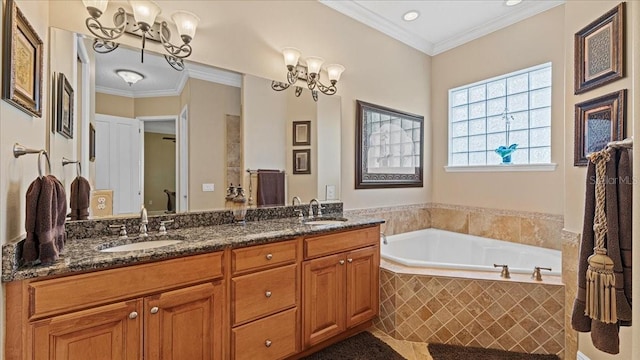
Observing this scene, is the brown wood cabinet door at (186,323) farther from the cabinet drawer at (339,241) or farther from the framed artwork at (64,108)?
the framed artwork at (64,108)

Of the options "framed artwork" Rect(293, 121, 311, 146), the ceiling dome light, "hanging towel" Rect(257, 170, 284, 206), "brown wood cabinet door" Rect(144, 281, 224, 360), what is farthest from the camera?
"framed artwork" Rect(293, 121, 311, 146)

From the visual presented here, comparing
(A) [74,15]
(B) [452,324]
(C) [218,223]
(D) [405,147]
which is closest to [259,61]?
(A) [74,15]

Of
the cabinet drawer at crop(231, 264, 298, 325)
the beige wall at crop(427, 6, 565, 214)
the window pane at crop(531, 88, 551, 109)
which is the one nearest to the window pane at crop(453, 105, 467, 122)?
the beige wall at crop(427, 6, 565, 214)

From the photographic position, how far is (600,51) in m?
1.76

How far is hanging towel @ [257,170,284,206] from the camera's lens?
245cm

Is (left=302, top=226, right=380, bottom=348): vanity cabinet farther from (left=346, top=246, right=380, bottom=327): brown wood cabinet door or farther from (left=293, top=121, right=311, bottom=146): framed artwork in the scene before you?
(left=293, top=121, right=311, bottom=146): framed artwork

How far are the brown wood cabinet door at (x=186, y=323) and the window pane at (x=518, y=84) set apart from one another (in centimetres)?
333

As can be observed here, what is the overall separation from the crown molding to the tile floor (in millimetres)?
2928

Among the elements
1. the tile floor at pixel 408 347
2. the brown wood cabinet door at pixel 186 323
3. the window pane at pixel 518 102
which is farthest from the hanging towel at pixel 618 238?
the window pane at pixel 518 102

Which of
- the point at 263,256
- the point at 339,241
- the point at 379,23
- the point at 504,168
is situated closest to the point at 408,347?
the point at 339,241

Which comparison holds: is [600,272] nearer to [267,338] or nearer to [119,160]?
[267,338]

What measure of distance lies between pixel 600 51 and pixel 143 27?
2.70 metres

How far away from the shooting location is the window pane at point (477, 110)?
345cm

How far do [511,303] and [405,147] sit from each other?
1.92 m
